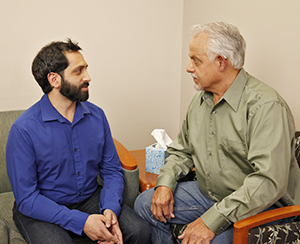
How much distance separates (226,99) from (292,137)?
34 cm

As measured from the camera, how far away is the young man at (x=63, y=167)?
1.40 m

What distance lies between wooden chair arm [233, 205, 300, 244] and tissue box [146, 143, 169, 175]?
833 mm

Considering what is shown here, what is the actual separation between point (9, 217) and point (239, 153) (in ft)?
4.20

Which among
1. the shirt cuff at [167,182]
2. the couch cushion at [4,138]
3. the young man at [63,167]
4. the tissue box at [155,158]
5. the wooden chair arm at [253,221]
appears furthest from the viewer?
the tissue box at [155,158]

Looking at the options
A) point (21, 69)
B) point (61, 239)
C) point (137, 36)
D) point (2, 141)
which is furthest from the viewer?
point (137, 36)

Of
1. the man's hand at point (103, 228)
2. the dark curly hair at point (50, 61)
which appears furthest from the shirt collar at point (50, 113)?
the man's hand at point (103, 228)

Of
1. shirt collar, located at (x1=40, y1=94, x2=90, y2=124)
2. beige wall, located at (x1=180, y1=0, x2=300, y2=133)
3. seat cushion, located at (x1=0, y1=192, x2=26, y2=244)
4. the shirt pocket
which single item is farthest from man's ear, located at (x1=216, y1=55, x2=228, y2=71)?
seat cushion, located at (x1=0, y1=192, x2=26, y2=244)

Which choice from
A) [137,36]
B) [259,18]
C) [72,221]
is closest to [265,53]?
[259,18]

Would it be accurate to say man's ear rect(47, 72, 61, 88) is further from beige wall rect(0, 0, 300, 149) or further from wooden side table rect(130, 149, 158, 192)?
beige wall rect(0, 0, 300, 149)

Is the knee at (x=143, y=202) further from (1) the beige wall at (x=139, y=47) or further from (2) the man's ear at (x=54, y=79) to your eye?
(1) the beige wall at (x=139, y=47)

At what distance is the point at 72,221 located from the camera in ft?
4.59

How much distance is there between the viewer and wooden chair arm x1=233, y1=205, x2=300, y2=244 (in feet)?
3.88

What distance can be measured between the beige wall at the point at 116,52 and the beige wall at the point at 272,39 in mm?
709

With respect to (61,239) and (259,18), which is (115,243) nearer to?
(61,239)
